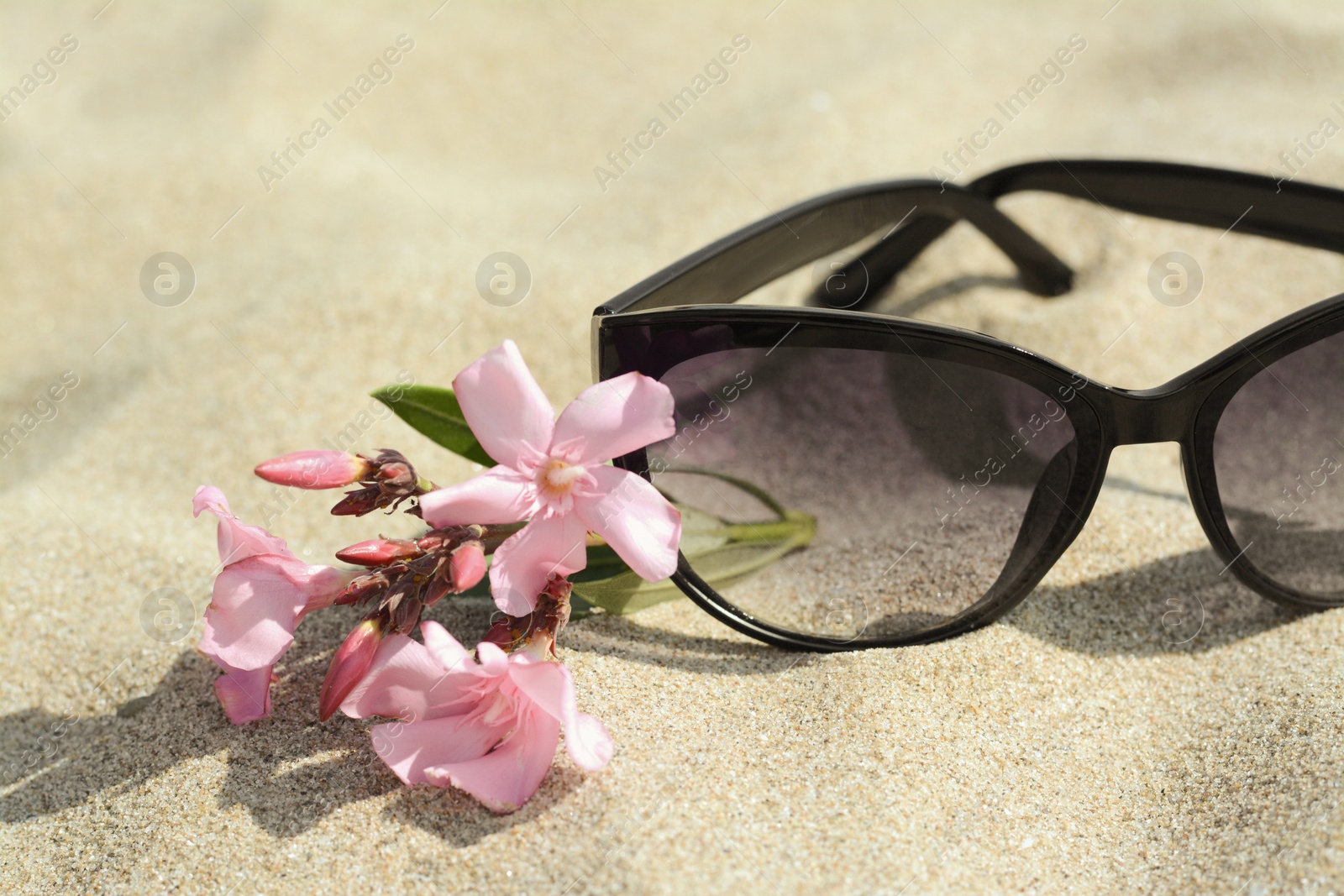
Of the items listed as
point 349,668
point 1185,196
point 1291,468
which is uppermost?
point 349,668

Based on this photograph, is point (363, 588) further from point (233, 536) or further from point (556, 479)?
point (556, 479)

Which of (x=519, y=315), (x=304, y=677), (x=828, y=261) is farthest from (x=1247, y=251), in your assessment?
(x=304, y=677)

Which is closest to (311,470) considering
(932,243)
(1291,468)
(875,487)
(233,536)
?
(233,536)

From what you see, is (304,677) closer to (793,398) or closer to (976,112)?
(793,398)

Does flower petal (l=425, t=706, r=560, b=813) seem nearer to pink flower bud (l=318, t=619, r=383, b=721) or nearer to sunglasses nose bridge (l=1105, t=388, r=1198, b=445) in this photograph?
pink flower bud (l=318, t=619, r=383, b=721)

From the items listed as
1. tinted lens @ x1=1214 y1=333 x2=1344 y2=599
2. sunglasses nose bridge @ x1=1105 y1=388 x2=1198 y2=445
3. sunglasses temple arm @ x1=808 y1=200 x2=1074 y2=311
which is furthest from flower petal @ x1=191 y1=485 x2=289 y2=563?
sunglasses temple arm @ x1=808 y1=200 x2=1074 y2=311
